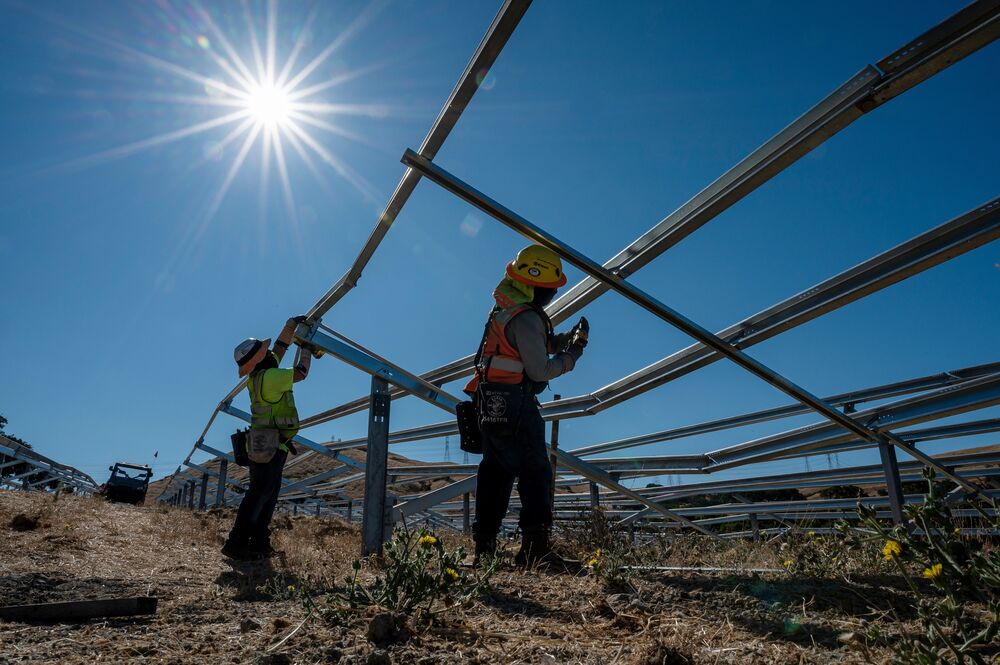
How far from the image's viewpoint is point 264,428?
224 inches

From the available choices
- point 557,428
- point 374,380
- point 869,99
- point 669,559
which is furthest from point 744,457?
point 869,99

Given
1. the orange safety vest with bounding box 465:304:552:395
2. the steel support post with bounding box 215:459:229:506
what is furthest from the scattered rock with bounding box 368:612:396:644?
the steel support post with bounding box 215:459:229:506

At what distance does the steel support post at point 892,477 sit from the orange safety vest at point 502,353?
12.7 ft

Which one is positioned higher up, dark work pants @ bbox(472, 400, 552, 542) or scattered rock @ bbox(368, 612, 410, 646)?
dark work pants @ bbox(472, 400, 552, 542)

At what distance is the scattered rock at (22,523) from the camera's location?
547cm

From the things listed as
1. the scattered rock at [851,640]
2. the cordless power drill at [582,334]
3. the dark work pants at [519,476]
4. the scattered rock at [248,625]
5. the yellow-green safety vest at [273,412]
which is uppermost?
the cordless power drill at [582,334]

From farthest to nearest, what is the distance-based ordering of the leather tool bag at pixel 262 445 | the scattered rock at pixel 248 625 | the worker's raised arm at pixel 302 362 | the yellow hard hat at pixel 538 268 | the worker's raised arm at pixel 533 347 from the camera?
the worker's raised arm at pixel 302 362, the leather tool bag at pixel 262 445, the yellow hard hat at pixel 538 268, the worker's raised arm at pixel 533 347, the scattered rock at pixel 248 625

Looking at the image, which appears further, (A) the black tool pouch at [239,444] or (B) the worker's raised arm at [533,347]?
(A) the black tool pouch at [239,444]

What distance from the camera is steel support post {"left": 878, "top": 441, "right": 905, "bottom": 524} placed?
5.41 m

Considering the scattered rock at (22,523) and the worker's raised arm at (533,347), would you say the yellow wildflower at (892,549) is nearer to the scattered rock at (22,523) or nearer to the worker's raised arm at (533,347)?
the worker's raised arm at (533,347)

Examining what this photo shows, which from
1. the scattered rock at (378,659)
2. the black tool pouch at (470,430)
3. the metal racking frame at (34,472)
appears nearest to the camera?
the scattered rock at (378,659)

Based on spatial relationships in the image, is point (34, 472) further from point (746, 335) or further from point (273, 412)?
point (746, 335)

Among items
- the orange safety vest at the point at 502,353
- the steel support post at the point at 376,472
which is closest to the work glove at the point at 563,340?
the orange safety vest at the point at 502,353

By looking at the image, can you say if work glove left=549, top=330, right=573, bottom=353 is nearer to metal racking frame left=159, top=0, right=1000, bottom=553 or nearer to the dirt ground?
metal racking frame left=159, top=0, right=1000, bottom=553
